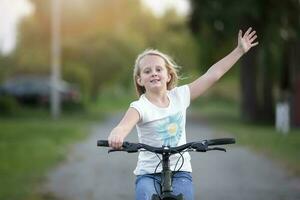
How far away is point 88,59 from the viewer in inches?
1964

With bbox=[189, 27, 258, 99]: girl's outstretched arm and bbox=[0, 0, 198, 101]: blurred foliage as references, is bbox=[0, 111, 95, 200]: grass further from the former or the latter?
bbox=[0, 0, 198, 101]: blurred foliage

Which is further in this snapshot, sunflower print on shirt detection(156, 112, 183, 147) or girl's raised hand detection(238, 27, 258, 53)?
girl's raised hand detection(238, 27, 258, 53)

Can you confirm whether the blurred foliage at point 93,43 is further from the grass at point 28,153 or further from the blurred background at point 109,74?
the grass at point 28,153

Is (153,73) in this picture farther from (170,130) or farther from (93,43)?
(93,43)

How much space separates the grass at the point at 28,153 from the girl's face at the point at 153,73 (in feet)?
19.1

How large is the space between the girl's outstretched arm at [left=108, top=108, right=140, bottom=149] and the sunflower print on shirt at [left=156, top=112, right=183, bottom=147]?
21 cm

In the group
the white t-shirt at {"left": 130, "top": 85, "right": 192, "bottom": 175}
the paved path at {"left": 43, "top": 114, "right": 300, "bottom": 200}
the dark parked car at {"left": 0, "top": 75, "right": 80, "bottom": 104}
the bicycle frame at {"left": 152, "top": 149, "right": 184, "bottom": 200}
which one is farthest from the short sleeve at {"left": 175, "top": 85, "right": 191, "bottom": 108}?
the dark parked car at {"left": 0, "top": 75, "right": 80, "bottom": 104}

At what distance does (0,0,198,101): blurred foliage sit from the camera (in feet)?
154

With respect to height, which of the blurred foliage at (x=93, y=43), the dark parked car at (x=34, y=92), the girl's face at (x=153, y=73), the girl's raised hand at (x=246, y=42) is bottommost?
the girl's face at (x=153, y=73)

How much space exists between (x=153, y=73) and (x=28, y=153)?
495 inches

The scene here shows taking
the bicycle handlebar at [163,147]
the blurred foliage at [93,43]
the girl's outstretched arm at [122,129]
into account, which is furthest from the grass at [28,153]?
the blurred foliage at [93,43]

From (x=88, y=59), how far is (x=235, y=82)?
14.9m

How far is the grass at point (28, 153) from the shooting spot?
11375mm

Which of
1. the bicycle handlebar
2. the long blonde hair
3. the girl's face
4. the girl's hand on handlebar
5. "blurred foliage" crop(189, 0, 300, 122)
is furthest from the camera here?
"blurred foliage" crop(189, 0, 300, 122)
